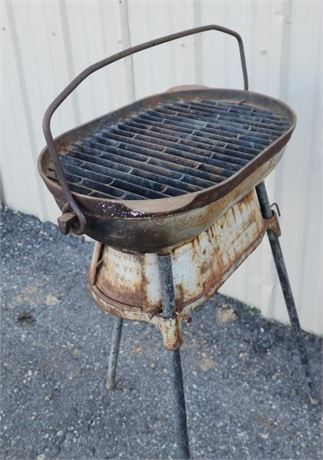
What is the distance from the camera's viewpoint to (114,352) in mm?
1790

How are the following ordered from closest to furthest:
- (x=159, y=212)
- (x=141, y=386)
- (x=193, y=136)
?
(x=159, y=212)
(x=193, y=136)
(x=141, y=386)

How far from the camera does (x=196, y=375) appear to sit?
1.92 m

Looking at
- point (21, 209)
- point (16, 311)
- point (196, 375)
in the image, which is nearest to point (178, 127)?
point (196, 375)

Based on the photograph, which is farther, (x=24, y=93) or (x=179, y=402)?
(x=24, y=93)

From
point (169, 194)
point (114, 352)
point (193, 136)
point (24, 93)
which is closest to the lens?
point (169, 194)

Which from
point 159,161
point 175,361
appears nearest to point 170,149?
point 159,161

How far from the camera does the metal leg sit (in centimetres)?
171

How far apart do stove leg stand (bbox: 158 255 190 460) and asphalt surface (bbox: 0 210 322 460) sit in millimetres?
379

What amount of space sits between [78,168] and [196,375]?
1004 mm

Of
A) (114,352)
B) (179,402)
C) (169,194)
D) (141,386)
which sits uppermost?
(169,194)

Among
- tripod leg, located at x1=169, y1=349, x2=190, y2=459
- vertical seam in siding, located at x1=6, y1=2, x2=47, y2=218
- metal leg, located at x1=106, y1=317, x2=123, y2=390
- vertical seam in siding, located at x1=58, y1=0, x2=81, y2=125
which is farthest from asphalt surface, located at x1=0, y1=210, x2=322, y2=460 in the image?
vertical seam in siding, located at x1=58, y1=0, x2=81, y2=125

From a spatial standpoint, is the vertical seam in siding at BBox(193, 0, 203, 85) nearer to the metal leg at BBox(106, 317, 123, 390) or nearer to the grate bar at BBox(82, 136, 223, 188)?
the grate bar at BBox(82, 136, 223, 188)

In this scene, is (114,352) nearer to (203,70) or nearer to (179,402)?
(179,402)

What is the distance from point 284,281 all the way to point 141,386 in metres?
0.66
